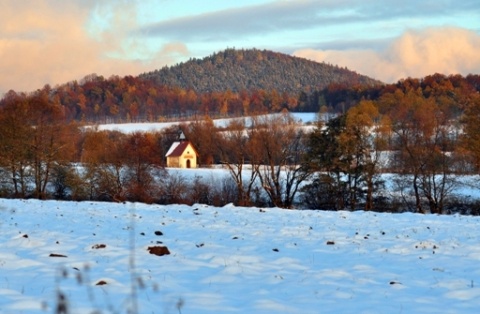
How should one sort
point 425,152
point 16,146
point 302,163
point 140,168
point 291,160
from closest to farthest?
point 16,146, point 425,152, point 302,163, point 291,160, point 140,168

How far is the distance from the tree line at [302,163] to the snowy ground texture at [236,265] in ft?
73.7

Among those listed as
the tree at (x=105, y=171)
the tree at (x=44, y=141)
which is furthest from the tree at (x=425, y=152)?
the tree at (x=44, y=141)

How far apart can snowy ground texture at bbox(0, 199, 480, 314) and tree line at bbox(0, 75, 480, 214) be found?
22.5 metres

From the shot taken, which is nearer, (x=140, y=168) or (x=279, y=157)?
(x=279, y=157)

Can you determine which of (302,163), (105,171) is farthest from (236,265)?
(105,171)

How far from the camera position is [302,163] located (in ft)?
133

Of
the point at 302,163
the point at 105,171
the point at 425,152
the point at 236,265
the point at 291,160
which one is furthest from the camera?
the point at 291,160

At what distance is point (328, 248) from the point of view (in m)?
10.8

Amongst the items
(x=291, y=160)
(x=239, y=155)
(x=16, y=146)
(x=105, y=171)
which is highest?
(x=16, y=146)

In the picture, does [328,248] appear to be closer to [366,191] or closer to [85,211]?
[85,211]

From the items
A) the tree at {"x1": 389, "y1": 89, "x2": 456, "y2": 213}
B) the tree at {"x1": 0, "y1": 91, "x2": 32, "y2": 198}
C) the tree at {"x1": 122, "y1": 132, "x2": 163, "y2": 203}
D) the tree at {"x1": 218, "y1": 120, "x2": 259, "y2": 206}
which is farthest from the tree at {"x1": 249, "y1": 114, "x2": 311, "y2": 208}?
the tree at {"x1": 0, "y1": 91, "x2": 32, "y2": 198}

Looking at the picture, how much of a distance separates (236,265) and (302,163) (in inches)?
1266

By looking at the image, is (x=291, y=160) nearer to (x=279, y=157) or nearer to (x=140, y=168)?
(x=279, y=157)

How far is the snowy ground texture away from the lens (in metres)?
6.52
